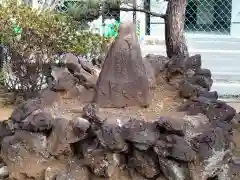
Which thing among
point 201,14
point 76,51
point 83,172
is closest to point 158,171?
point 83,172

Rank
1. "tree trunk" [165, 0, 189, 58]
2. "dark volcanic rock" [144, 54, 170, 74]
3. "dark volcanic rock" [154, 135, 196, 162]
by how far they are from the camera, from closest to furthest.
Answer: "dark volcanic rock" [154, 135, 196, 162]
"dark volcanic rock" [144, 54, 170, 74]
"tree trunk" [165, 0, 189, 58]

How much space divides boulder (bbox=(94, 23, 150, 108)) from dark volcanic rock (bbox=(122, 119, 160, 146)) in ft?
2.06

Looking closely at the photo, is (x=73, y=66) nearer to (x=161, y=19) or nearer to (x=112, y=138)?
(x=112, y=138)

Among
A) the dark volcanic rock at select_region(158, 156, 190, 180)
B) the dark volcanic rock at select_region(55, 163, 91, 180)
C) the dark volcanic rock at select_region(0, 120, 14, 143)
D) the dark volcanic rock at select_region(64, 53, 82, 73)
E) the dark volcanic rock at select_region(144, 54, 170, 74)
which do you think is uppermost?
the dark volcanic rock at select_region(64, 53, 82, 73)

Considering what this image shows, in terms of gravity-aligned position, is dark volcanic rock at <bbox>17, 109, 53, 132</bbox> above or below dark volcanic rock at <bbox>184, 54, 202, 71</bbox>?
below

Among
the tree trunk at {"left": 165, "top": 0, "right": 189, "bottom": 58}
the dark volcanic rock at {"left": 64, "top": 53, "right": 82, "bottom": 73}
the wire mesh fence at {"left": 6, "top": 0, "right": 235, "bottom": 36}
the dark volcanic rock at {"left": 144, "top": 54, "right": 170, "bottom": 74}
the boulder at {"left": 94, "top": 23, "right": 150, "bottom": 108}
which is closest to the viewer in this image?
the boulder at {"left": 94, "top": 23, "right": 150, "bottom": 108}

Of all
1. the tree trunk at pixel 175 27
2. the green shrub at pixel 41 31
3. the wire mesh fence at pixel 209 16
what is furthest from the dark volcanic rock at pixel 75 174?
the wire mesh fence at pixel 209 16

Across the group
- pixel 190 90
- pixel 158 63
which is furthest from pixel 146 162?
pixel 158 63

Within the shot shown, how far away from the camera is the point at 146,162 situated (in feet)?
12.5

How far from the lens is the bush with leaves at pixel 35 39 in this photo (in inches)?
283

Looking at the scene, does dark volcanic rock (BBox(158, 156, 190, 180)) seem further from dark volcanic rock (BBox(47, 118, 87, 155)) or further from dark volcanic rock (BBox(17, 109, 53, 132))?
dark volcanic rock (BBox(17, 109, 53, 132))

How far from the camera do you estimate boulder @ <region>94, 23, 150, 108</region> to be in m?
4.42

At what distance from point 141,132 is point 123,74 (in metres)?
0.79

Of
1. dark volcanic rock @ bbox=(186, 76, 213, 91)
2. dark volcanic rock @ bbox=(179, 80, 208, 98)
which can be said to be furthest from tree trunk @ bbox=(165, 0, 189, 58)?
dark volcanic rock @ bbox=(179, 80, 208, 98)
